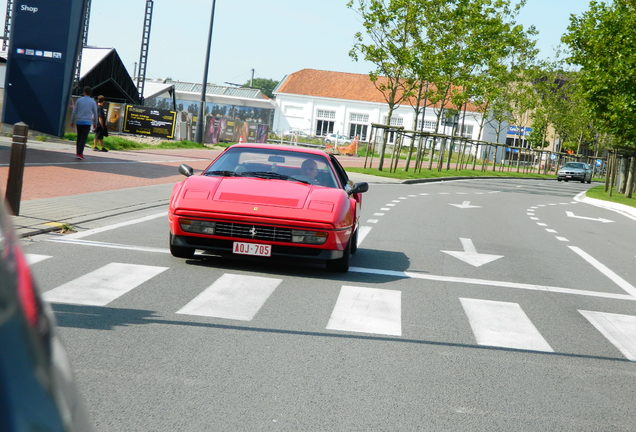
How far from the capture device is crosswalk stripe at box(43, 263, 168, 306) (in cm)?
705

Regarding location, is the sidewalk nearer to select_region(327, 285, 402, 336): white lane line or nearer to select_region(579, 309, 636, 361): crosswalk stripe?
select_region(327, 285, 402, 336): white lane line

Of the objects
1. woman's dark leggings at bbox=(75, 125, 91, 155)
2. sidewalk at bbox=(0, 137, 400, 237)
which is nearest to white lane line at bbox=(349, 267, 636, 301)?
sidewalk at bbox=(0, 137, 400, 237)

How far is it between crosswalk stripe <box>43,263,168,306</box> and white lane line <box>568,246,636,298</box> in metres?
5.38

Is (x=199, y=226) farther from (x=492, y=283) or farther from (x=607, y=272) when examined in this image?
(x=607, y=272)

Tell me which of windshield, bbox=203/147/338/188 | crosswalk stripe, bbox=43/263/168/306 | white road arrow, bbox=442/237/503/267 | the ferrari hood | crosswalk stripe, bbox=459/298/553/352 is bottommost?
crosswalk stripe, bbox=43/263/168/306

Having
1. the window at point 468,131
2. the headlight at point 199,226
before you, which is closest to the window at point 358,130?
the window at point 468,131

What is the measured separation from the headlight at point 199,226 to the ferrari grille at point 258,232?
0.06 meters

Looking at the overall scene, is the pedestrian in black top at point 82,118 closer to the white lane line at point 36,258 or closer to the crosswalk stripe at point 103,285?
the white lane line at point 36,258

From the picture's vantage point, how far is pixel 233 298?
25.3 ft

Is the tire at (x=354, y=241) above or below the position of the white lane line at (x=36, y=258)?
above

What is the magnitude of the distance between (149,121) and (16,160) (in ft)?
114

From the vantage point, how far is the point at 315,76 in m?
109

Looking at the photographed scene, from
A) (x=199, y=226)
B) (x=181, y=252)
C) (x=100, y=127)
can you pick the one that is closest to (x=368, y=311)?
(x=199, y=226)

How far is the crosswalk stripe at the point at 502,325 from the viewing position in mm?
6758
